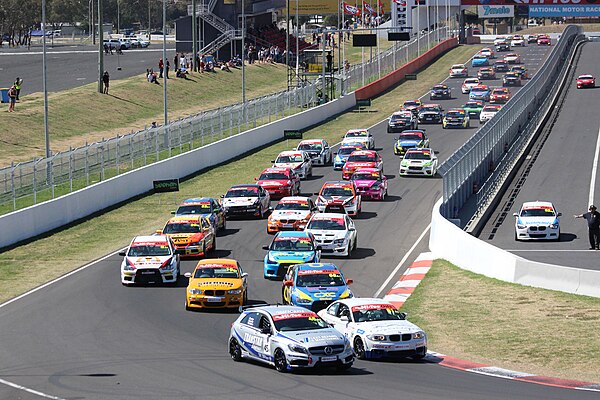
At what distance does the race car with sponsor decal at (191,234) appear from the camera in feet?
131

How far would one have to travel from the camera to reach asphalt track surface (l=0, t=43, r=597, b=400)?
2180 cm

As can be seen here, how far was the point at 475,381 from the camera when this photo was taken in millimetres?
22891

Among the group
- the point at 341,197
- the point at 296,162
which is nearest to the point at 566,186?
the point at 296,162

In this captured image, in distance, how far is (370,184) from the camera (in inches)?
2057

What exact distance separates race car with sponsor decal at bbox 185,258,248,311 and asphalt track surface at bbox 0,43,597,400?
0.38 m

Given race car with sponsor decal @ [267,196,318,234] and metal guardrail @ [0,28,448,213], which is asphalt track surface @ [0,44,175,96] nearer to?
metal guardrail @ [0,28,448,213]

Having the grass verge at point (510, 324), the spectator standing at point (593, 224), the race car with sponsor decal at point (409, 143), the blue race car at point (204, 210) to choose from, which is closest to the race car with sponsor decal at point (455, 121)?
the race car with sponsor decal at point (409, 143)

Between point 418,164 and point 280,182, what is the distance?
865 centimetres

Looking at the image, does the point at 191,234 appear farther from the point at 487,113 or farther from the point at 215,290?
the point at 487,113

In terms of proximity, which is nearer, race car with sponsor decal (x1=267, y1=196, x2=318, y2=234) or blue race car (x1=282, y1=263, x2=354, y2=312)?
blue race car (x1=282, y1=263, x2=354, y2=312)

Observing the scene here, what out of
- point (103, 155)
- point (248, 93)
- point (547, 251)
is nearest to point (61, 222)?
point (103, 155)

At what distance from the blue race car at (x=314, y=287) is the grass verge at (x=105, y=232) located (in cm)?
873

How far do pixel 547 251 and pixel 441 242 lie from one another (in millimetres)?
4981

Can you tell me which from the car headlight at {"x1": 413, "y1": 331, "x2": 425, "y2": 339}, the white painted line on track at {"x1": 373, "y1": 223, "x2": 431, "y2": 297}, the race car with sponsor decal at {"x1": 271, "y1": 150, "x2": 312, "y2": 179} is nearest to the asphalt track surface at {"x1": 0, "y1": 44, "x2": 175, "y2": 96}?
the race car with sponsor decal at {"x1": 271, "y1": 150, "x2": 312, "y2": 179}
